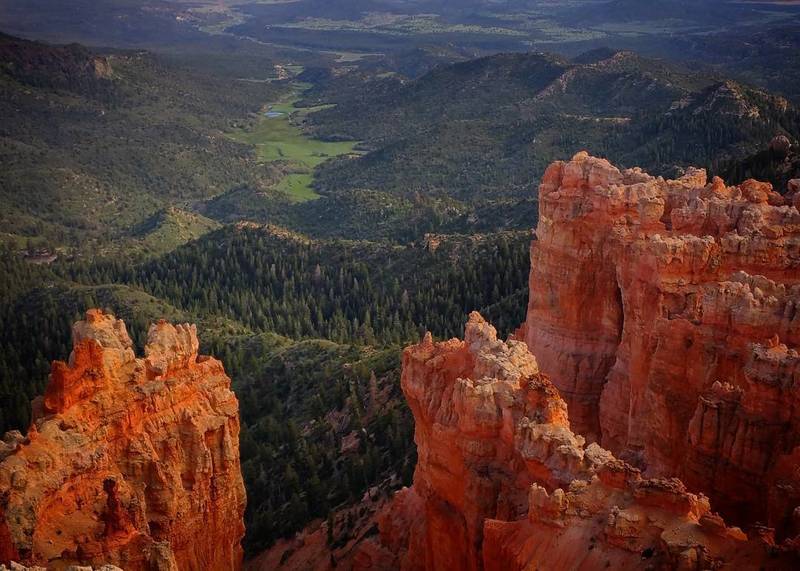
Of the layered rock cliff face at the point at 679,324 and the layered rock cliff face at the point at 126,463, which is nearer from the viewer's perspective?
the layered rock cliff face at the point at 126,463

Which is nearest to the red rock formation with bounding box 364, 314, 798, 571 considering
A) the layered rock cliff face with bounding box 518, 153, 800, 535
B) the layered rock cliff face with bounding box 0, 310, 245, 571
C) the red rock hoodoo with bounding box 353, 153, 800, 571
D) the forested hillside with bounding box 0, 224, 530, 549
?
the red rock hoodoo with bounding box 353, 153, 800, 571

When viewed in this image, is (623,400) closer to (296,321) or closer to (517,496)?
(517,496)

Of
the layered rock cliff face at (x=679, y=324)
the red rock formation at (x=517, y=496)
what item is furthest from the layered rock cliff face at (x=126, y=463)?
the layered rock cliff face at (x=679, y=324)

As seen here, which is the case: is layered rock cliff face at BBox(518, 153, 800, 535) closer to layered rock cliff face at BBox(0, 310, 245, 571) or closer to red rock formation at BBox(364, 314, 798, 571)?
red rock formation at BBox(364, 314, 798, 571)

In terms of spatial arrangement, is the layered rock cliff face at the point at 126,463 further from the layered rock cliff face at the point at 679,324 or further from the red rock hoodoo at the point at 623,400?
the layered rock cliff face at the point at 679,324

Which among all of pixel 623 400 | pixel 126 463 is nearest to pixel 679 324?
pixel 623 400
